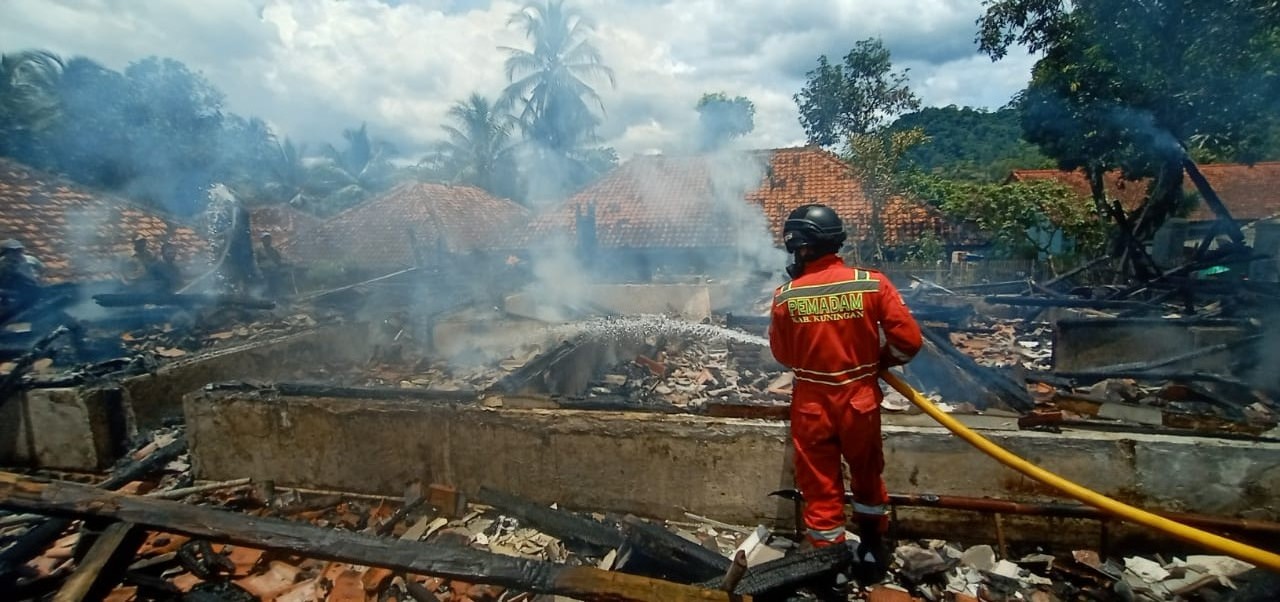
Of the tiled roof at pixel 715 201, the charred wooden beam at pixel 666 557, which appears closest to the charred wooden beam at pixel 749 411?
the charred wooden beam at pixel 666 557

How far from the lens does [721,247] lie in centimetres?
1736

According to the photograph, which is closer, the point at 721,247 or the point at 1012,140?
the point at 721,247

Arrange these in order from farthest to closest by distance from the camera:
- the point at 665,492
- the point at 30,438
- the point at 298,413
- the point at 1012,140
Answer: the point at 1012,140
the point at 30,438
the point at 298,413
the point at 665,492

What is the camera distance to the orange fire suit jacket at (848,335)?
3018 mm

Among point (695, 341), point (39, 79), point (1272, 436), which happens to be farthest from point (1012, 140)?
point (39, 79)

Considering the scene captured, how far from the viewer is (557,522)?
387cm

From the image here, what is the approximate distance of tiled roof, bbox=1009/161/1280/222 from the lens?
2395cm

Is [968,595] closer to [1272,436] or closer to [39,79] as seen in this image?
[1272,436]

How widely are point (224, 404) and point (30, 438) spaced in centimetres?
260

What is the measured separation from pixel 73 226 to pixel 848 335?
631 inches

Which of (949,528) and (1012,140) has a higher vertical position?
Result: (1012,140)

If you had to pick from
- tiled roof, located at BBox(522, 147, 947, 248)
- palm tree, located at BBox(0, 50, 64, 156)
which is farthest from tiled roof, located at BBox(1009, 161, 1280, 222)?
palm tree, located at BBox(0, 50, 64, 156)

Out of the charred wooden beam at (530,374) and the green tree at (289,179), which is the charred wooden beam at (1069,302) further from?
the green tree at (289,179)

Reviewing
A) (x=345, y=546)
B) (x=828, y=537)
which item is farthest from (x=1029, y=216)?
(x=345, y=546)
